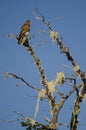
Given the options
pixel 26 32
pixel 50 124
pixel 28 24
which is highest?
pixel 28 24

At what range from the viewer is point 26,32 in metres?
12.1

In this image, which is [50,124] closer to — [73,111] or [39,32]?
[73,111]

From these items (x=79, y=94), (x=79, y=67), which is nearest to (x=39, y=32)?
(x=79, y=67)

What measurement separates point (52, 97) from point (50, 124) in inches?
36.4

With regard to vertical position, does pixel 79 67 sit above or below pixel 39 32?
below

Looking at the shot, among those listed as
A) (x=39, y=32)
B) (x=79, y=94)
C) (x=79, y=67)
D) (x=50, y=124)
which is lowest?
(x=50, y=124)

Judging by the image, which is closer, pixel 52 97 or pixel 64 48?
pixel 64 48

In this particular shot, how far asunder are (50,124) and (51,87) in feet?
4.12

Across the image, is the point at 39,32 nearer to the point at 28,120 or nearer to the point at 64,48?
the point at 64,48

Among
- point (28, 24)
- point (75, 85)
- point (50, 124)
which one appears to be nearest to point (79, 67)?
point (75, 85)

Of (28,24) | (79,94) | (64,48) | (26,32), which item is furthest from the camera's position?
(28,24)

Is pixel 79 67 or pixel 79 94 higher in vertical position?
pixel 79 67

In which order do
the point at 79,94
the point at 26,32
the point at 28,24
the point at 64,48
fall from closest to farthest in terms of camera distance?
the point at 64,48
the point at 79,94
the point at 26,32
the point at 28,24

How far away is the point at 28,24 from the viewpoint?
13133mm
